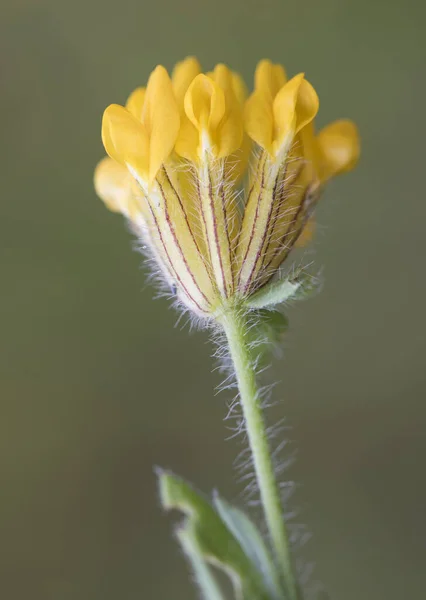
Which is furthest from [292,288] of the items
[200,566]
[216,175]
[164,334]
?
[164,334]

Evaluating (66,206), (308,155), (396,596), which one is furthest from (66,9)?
(396,596)

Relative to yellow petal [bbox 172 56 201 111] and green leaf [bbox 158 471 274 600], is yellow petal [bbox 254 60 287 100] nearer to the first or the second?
yellow petal [bbox 172 56 201 111]

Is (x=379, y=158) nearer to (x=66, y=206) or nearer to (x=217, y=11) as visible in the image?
(x=217, y=11)

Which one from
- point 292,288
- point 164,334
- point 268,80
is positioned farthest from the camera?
point 164,334

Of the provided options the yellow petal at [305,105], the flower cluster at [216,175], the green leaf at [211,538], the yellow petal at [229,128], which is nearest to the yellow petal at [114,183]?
the flower cluster at [216,175]

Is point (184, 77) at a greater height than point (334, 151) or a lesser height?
greater

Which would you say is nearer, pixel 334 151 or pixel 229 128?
pixel 229 128

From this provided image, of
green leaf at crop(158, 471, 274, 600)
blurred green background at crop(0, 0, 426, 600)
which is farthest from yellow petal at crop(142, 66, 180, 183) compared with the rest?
blurred green background at crop(0, 0, 426, 600)

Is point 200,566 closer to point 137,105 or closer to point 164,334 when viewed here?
point 137,105
